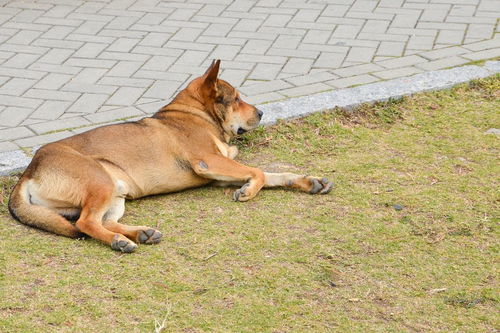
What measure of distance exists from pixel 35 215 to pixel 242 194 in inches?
49.5

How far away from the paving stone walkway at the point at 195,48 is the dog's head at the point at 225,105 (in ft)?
3.21

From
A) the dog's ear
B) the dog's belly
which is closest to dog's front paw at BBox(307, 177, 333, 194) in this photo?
the dog's belly

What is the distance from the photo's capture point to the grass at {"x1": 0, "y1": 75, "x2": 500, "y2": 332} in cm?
379

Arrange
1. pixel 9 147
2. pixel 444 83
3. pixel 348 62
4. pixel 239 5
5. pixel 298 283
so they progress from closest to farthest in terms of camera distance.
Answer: pixel 298 283
pixel 9 147
pixel 444 83
pixel 348 62
pixel 239 5

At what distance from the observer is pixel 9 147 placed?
5.74m

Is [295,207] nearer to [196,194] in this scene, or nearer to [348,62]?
[196,194]

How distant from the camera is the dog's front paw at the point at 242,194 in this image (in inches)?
198

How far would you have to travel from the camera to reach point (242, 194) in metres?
5.03

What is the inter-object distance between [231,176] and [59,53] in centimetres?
322

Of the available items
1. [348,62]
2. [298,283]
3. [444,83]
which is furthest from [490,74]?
[298,283]

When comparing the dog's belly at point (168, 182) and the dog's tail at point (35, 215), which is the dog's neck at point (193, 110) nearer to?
the dog's belly at point (168, 182)

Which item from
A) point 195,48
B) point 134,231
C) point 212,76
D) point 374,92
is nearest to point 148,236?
point 134,231

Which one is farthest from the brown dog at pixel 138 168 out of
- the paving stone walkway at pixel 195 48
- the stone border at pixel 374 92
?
the paving stone walkway at pixel 195 48

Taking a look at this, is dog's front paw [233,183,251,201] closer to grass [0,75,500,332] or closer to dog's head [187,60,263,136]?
grass [0,75,500,332]
